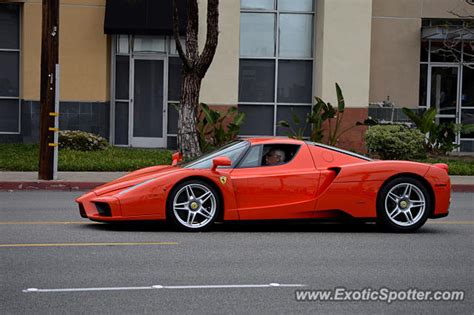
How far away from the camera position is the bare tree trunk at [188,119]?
21.6m

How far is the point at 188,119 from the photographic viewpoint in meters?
21.7

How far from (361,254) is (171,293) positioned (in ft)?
10.0

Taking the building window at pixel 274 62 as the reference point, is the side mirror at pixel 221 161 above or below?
below

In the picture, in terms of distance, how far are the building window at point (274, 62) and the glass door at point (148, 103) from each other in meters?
2.44

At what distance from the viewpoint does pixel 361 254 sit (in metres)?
10.5

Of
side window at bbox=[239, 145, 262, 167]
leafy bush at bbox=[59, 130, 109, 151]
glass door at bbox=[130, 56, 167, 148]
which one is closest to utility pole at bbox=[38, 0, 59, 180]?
leafy bush at bbox=[59, 130, 109, 151]

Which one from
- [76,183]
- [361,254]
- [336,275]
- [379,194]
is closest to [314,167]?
[379,194]

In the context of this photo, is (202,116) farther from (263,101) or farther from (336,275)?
(336,275)

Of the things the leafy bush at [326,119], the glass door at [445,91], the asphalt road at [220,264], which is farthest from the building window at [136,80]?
the asphalt road at [220,264]

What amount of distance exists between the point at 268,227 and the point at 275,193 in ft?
3.43

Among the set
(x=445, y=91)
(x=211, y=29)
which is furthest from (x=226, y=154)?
(x=445, y=91)

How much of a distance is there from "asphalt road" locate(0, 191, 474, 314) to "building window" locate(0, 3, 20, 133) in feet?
48.5

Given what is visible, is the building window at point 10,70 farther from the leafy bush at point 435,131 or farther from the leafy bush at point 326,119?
the leafy bush at point 435,131

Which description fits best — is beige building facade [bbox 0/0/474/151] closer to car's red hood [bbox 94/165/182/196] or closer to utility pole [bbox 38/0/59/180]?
utility pole [bbox 38/0/59/180]
